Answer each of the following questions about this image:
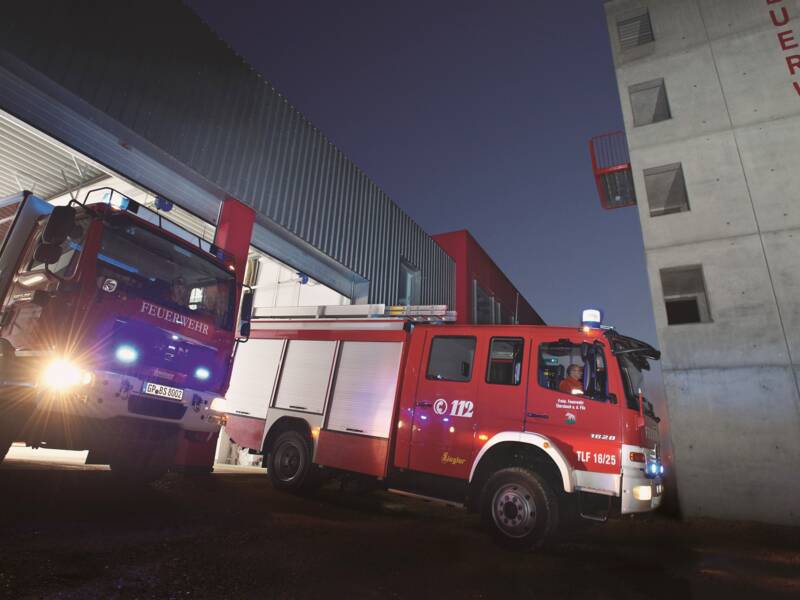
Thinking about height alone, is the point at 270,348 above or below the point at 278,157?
below

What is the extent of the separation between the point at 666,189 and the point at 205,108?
10899 mm

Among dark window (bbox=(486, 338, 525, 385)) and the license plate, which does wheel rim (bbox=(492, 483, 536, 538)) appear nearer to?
dark window (bbox=(486, 338, 525, 385))

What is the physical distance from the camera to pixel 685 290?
9578 millimetres

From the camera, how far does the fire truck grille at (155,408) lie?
451 cm

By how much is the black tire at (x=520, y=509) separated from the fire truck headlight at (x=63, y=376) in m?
4.50

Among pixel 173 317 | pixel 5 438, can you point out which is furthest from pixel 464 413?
pixel 5 438

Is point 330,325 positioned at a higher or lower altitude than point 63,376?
higher

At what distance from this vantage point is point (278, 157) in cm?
953

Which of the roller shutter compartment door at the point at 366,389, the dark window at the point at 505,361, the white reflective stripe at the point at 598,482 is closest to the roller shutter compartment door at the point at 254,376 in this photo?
the roller shutter compartment door at the point at 366,389

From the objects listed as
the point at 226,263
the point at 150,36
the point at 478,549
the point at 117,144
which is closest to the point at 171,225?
the point at 226,263

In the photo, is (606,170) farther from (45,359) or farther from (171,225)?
(45,359)

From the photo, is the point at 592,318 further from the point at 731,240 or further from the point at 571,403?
the point at 731,240

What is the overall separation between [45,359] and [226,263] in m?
2.69

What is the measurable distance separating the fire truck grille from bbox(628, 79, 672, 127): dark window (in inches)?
484
